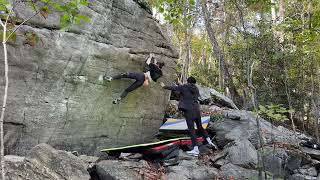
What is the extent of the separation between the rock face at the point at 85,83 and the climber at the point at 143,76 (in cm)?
25

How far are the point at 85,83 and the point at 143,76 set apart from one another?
1.82 meters

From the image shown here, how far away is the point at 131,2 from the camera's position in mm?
10641

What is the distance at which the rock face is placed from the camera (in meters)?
8.25

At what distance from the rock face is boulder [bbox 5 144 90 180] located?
2.21 meters

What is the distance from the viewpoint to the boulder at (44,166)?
5.56 m

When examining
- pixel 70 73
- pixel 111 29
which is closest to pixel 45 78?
pixel 70 73

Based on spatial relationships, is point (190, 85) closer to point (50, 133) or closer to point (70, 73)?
point (70, 73)

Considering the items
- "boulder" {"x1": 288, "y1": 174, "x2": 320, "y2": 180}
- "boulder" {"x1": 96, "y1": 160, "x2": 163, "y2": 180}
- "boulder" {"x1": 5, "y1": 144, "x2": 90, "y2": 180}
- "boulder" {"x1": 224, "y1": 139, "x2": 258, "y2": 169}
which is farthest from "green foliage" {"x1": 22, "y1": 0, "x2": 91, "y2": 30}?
"boulder" {"x1": 288, "y1": 174, "x2": 320, "y2": 180}

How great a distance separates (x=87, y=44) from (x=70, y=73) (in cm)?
99

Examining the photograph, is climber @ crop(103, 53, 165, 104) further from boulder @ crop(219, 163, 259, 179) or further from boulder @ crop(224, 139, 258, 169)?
boulder @ crop(219, 163, 259, 179)

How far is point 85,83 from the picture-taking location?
9.39m

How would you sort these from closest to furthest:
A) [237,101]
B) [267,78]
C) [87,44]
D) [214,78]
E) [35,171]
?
1. [35,171]
2. [87,44]
3. [267,78]
4. [237,101]
5. [214,78]

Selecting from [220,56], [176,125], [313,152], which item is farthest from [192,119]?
[220,56]

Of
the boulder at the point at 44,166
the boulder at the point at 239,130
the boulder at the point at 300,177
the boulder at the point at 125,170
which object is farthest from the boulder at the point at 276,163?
the boulder at the point at 44,166
